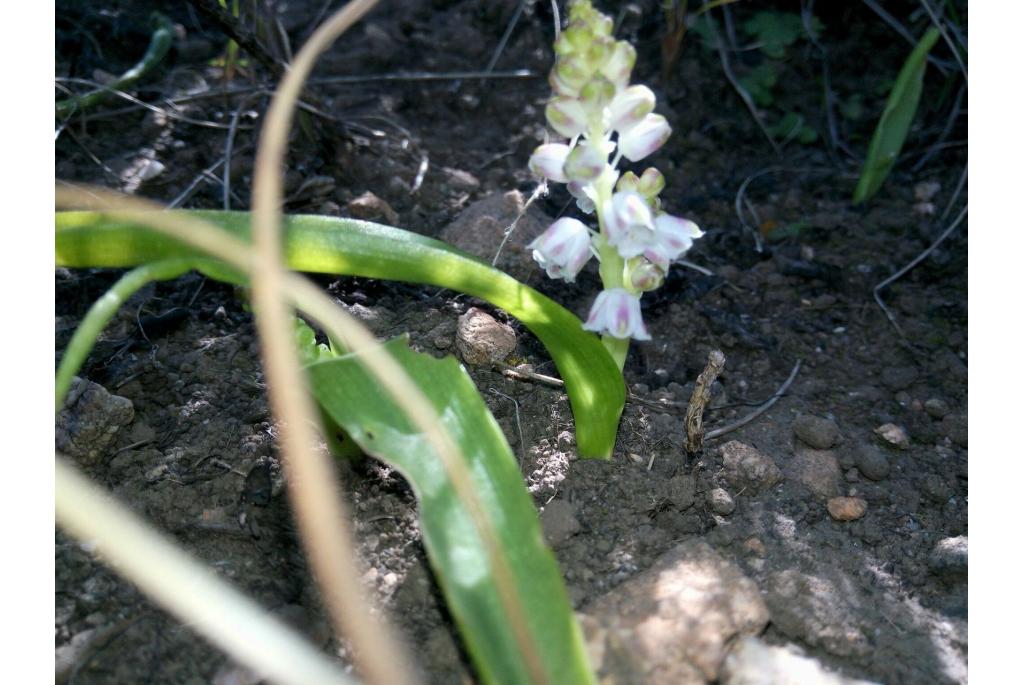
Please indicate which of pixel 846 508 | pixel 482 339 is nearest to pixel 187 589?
pixel 482 339

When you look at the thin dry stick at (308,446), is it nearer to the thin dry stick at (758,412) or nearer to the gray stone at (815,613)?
the gray stone at (815,613)

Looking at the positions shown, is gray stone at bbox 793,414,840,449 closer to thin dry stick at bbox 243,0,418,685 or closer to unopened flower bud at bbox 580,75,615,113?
unopened flower bud at bbox 580,75,615,113

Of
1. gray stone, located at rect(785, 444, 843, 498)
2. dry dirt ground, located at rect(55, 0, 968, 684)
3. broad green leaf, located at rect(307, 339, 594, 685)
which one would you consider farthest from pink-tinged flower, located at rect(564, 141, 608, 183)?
gray stone, located at rect(785, 444, 843, 498)

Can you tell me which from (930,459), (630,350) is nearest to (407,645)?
(630,350)

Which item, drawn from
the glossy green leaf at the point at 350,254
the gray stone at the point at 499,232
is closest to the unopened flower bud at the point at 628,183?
the glossy green leaf at the point at 350,254

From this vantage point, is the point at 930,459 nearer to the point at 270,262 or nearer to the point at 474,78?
the point at 270,262

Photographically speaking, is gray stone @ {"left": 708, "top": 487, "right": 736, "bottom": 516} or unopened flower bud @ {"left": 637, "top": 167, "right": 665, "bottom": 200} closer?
unopened flower bud @ {"left": 637, "top": 167, "right": 665, "bottom": 200}

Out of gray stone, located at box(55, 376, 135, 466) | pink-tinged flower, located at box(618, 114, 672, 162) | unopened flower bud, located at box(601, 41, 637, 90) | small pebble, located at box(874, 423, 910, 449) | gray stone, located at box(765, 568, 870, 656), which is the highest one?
unopened flower bud, located at box(601, 41, 637, 90)

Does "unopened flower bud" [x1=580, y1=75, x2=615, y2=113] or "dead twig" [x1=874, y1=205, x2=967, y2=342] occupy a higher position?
"unopened flower bud" [x1=580, y1=75, x2=615, y2=113]
